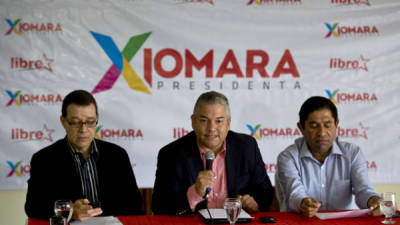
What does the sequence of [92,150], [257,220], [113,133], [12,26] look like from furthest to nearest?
[113,133], [12,26], [92,150], [257,220]

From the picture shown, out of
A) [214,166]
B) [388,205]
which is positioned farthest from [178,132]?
[388,205]

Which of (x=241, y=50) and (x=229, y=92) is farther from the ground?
(x=241, y=50)

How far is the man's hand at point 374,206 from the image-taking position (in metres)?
2.67

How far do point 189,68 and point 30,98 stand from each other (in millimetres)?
1315

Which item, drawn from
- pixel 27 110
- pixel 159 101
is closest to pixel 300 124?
pixel 159 101

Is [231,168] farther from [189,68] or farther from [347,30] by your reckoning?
[347,30]

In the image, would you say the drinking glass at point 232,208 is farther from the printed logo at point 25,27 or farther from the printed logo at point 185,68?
the printed logo at point 25,27

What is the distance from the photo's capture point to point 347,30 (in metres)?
4.32

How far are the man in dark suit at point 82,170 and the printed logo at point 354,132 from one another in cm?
202

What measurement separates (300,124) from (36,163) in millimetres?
1683

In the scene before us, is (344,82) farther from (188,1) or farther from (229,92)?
(188,1)

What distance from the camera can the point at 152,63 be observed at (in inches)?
164

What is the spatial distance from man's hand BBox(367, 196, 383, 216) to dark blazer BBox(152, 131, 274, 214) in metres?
0.59

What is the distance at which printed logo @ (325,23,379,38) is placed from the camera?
4316 mm
